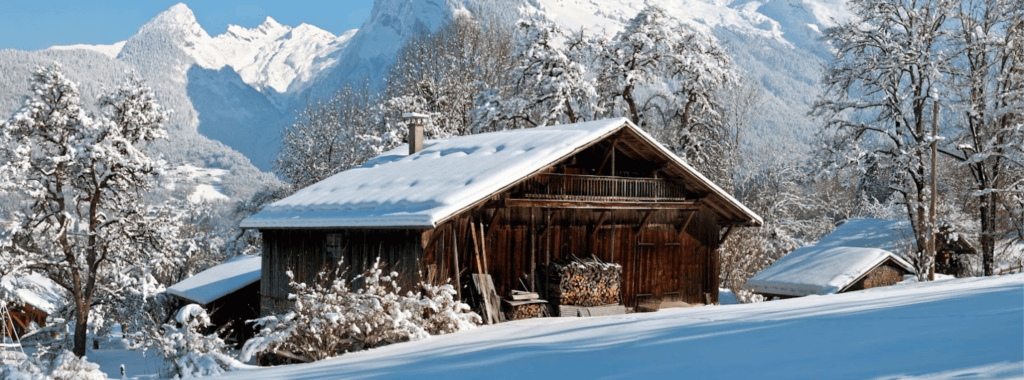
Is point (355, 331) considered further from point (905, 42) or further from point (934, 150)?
point (905, 42)

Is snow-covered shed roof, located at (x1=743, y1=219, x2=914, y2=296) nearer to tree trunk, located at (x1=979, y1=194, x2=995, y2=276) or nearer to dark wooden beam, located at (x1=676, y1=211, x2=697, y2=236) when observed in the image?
tree trunk, located at (x1=979, y1=194, x2=995, y2=276)

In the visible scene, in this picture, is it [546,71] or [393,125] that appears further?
[393,125]

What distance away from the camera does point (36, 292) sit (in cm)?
3569

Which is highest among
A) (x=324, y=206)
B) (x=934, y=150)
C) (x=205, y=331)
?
(x=934, y=150)

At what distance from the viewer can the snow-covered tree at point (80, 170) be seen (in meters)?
24.4

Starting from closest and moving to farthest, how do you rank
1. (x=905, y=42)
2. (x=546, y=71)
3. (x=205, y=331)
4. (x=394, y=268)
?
(x=394, y=268), (x=205, y=331), (x=905, y=42), (x=546, y=71)

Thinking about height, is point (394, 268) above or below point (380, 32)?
below

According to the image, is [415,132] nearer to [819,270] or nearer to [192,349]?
[192,349]

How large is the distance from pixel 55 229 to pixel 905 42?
89.1ft

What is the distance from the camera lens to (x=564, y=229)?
67.4 ft

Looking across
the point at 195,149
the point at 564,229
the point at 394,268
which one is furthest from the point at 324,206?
the point at 195,149

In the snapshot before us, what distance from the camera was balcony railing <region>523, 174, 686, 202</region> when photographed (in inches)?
754

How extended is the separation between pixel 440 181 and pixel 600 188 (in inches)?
149

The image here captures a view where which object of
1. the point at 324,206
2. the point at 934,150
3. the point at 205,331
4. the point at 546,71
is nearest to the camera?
the point at 324,206
